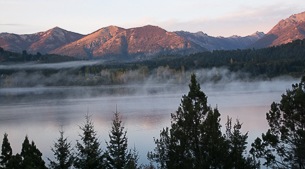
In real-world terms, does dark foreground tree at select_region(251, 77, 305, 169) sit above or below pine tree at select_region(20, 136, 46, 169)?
above

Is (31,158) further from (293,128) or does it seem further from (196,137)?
(293,128)

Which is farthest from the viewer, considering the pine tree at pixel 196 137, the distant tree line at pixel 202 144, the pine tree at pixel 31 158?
the pine tree at pixel 196 137

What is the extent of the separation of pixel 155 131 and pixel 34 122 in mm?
33583

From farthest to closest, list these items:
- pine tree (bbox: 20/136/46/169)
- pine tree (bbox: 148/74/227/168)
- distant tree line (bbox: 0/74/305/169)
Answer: pine tree (bbox: 148/74/227/168) < distant tree line (bbox: 0/74/305/169) < pine tree (bbox: 20/136/46/169)

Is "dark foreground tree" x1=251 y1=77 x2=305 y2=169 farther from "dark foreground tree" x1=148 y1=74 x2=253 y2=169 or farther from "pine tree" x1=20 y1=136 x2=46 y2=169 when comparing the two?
"pine tree" x1=20 y1=136 x2=46 y2=169

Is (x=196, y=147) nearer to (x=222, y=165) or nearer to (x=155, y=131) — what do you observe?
(x=222, y=165)

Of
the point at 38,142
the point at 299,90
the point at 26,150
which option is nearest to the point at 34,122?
the point at 38,142

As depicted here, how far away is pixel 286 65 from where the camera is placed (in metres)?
189

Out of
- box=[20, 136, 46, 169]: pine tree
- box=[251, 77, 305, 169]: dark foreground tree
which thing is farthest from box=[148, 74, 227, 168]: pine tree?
box=[20, 136, 46, 169]: pine tree

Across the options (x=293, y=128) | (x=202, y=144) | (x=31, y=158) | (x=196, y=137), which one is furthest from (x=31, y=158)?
(x=293, y=128)

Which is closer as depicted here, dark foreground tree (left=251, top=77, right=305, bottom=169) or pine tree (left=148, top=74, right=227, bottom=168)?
dark foreground tree (left=251, top=77, right=305, bottom=169)

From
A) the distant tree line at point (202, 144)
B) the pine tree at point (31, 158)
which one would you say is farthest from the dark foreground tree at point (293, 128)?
the pine tree at point (31, 158)

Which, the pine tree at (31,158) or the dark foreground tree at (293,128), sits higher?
the dark foreground tree at (293,128)

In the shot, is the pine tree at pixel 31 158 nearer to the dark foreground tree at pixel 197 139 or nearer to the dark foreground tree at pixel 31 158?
the dark foreground tree at pixel 31 158
